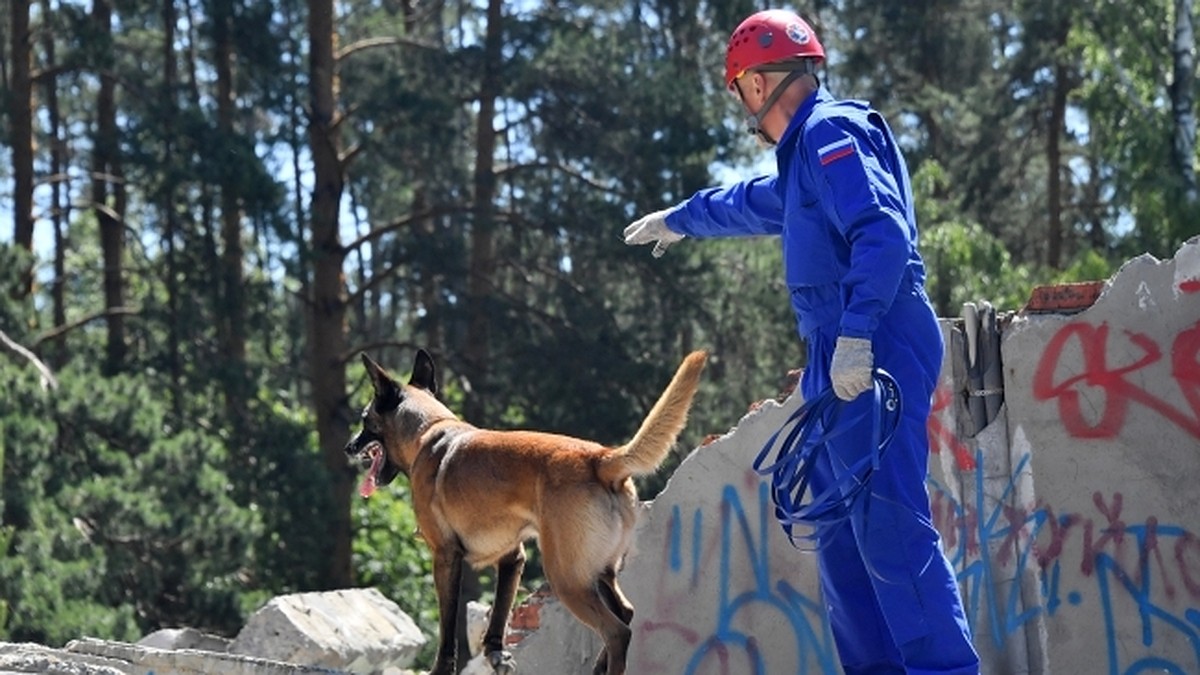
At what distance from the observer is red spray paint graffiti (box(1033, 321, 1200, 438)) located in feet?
20.9

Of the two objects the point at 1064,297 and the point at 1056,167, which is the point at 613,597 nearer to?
the point at 1064,297

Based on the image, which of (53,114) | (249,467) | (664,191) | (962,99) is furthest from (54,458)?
(962,99)

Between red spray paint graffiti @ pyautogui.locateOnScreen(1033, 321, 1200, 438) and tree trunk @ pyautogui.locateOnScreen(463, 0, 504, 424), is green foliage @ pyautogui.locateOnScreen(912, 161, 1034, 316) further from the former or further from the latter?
red spray paint graffiti @ pyautogui.locateOnScreen(1033, 321, 1200, 438)

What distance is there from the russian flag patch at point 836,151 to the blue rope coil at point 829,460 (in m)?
0.56

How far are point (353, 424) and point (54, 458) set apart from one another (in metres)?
5.98

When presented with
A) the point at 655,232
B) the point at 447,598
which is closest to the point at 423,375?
the point at 447,598

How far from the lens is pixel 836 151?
4.59m

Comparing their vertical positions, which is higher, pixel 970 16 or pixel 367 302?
pixel 970 16

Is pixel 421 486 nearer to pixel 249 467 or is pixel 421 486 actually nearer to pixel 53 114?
pixel 249 467

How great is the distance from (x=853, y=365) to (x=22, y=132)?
58.6ft

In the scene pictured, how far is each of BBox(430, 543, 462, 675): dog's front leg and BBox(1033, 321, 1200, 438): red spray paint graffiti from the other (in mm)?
2280

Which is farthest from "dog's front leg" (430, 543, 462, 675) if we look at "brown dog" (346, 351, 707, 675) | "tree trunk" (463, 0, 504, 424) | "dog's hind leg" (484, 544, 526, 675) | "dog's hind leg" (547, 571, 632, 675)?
"tree trunk" (463, 0, 504, 424)

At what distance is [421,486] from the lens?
6.88 metres

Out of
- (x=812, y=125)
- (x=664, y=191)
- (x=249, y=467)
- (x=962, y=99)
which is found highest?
(x=962, y=99)
